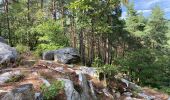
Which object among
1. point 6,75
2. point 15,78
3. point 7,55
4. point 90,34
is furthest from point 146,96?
point 90,34

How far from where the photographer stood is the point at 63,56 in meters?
19.7

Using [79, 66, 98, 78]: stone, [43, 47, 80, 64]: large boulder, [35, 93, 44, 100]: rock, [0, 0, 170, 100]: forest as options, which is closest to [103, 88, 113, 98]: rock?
[0, 0, 170, 100]: forest

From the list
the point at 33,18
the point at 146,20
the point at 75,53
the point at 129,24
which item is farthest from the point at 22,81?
the point at 146,20

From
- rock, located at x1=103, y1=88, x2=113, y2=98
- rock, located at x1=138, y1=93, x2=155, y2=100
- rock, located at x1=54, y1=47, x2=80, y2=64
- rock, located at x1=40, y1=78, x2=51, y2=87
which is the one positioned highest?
rock, located at x1=54, y1=47, x2=80, y2=64

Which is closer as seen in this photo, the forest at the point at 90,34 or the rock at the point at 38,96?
the rock at the point at 38,96

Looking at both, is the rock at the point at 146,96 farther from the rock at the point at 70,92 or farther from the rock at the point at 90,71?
the rock at the point at 70,92

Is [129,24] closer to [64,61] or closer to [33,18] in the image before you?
[33,18]

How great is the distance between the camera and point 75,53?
2061cm

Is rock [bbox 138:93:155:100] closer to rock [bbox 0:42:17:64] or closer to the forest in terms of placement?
the forest

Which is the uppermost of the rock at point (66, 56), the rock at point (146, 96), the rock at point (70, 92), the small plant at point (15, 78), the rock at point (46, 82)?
the rock at point (66, 56)

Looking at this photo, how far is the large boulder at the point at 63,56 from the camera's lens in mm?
19562

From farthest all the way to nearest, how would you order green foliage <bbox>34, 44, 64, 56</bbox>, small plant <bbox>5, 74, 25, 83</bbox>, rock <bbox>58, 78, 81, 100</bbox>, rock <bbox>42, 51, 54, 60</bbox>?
green foliage <bbox>34, 44, 64, 56</bbox> → rock <bbox>42, 51, 54, 60</bbox> → small plant <bbox>5, 74, 25, 83</bbox> → rock <bbox>58, 78, 81, 100</bbox>

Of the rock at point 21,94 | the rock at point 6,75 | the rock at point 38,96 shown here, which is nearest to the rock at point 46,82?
the rock at point 6,75

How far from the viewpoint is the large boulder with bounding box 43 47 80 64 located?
1956 centimetres
